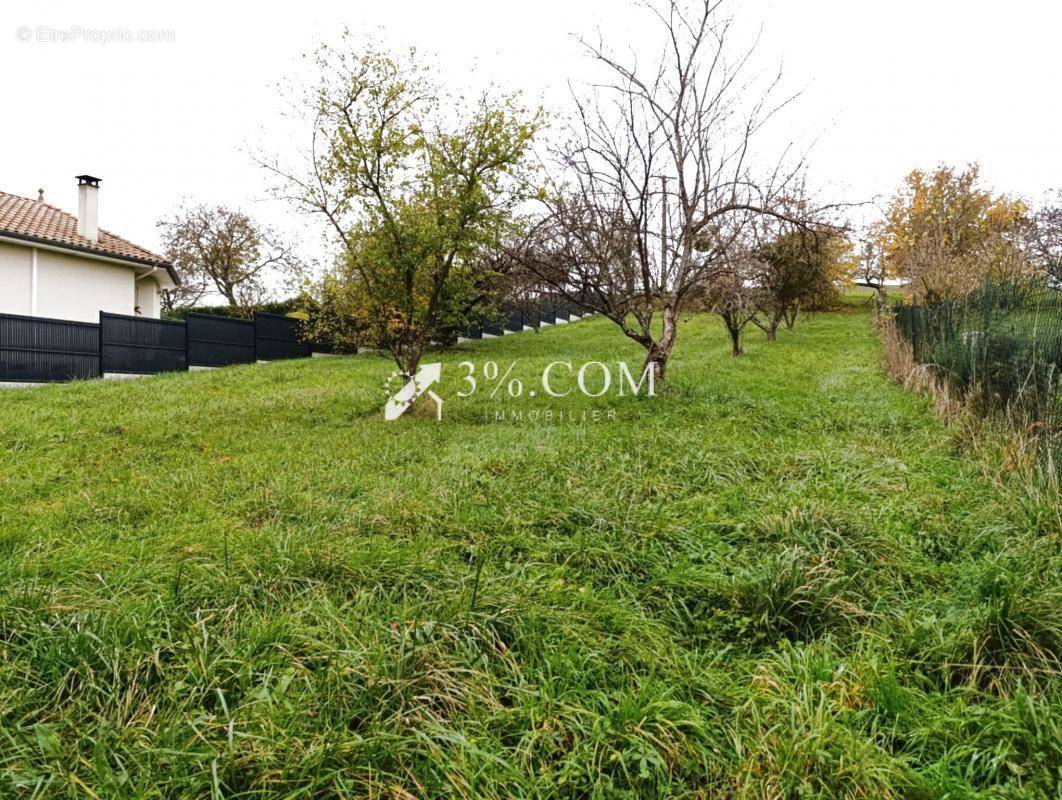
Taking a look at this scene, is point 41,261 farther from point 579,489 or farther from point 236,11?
point 579,489

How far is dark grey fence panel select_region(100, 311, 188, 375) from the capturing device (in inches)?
499

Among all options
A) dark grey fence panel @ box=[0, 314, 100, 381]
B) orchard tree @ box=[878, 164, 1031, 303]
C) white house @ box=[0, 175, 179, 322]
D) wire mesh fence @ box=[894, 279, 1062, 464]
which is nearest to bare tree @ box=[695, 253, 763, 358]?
wire mesh fence @ box=[894, 279, 1062, 464]

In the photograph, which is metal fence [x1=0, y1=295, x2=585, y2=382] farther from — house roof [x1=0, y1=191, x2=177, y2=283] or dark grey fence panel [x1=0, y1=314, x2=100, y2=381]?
house roof [x1=0, y1=191, x2=177, y2=283]

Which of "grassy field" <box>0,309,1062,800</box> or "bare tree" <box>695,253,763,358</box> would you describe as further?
"bare tree" <box>695,253,763,358</box>

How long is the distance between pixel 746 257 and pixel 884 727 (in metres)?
8.99

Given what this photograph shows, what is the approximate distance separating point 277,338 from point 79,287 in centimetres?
558

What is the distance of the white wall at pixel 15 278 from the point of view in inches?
552

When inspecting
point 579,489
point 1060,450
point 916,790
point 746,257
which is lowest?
point 916,790

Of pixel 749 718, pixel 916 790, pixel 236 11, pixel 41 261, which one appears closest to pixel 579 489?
pixel 749 718

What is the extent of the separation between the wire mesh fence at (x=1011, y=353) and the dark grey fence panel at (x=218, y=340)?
626 inches

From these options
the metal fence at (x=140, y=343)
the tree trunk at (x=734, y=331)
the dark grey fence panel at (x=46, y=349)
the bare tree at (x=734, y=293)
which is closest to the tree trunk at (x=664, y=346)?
the bare tree at (x=734, y=293)

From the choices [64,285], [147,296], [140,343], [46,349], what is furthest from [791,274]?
[147,296]

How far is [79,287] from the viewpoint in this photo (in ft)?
51.4

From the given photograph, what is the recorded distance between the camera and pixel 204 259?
25.5 meters
